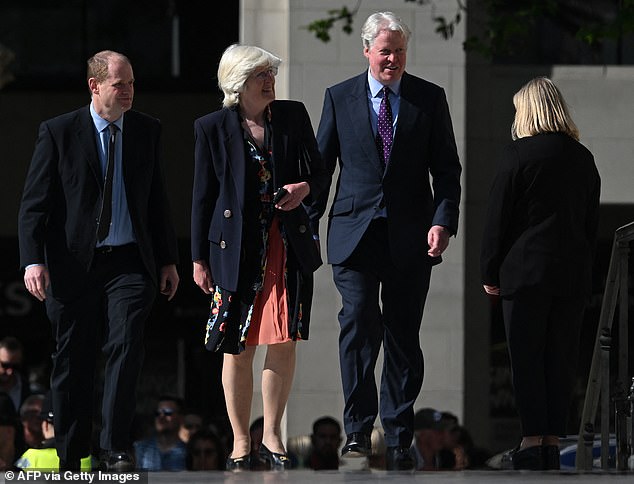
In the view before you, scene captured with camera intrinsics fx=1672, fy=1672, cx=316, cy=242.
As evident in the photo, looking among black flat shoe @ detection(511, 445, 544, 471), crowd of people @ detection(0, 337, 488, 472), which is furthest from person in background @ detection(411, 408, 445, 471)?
black flat shoe @ detection(511, 445, 544, 471)

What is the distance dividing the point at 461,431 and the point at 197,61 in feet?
24.7

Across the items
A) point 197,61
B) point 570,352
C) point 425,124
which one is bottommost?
point 570,352

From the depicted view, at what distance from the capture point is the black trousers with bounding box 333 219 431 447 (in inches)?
332

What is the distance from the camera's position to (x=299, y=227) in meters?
8.34

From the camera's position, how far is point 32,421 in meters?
12.2

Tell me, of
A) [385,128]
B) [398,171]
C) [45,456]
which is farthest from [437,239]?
[45,456]

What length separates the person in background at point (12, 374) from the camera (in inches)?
545

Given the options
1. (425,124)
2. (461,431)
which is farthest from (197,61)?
(425,124)

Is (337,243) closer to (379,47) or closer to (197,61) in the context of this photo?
(379,47)

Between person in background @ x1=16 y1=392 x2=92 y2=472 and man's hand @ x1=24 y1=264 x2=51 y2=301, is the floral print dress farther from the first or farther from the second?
person in background @ x1=16 y1=392 x2=92 y2=472

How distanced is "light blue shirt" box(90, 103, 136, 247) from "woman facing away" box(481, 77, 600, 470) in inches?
73.9

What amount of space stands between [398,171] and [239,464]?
1730 mm

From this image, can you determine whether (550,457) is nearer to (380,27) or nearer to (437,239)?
(437,239)

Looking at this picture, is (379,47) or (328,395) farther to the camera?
(328,395)
